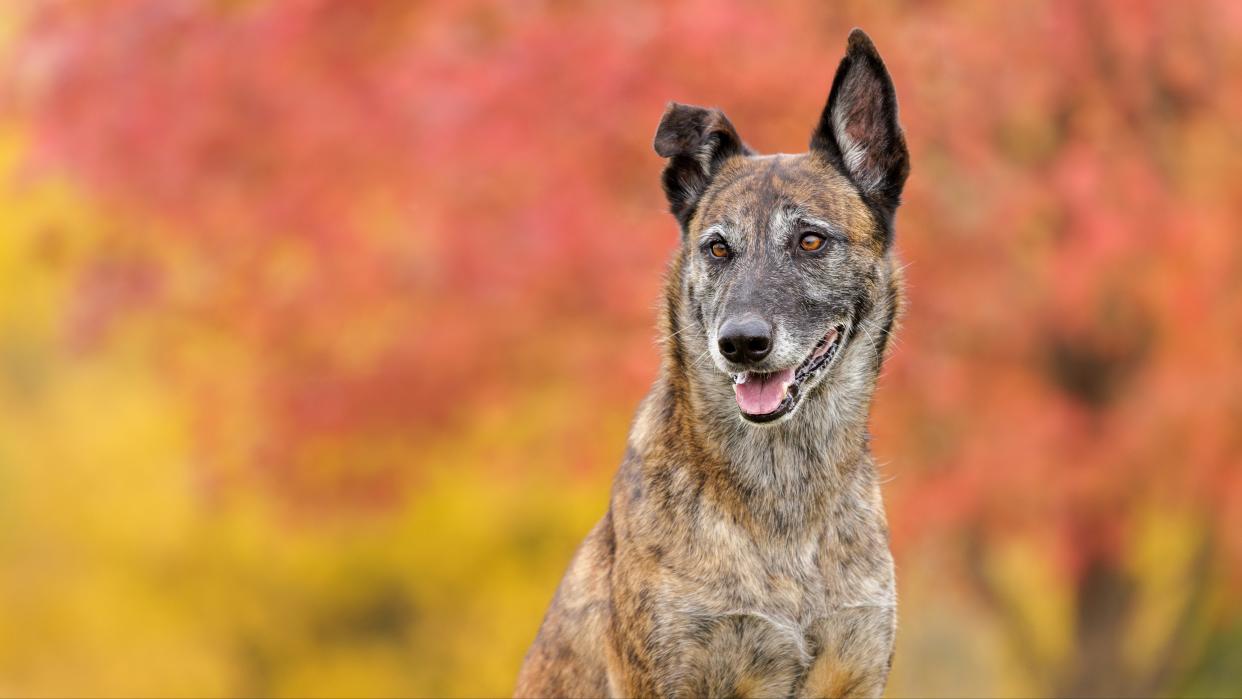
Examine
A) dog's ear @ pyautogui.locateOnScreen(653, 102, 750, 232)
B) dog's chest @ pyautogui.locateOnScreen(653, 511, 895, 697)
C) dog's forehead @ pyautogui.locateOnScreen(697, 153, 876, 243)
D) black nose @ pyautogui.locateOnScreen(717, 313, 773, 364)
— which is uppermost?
dog's ear @ pyautogui.locateOnScreen(653, 102, 750, 232)

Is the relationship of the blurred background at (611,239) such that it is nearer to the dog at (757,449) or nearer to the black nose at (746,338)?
the dog at (757,449)

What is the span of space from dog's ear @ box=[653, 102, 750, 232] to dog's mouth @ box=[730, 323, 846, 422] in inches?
25.4

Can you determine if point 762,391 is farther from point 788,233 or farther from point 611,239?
point 611,239

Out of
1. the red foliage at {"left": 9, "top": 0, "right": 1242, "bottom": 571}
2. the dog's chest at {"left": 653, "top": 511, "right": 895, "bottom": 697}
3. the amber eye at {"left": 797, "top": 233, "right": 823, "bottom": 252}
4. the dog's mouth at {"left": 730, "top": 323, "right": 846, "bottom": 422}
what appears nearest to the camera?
the dog's chest at {"left": 653, "top": 511, "right": 895, "bottom": 697}

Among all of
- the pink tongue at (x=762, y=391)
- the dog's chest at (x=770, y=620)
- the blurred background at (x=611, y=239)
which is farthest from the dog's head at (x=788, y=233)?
the blurred background at (x=611, y=239)

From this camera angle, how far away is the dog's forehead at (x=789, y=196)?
4570mm

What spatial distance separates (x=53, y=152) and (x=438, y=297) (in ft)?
7.49

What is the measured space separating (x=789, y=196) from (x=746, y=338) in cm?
54

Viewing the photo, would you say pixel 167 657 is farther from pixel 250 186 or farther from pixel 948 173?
pixel 948 173

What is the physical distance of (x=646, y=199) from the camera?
8336mm

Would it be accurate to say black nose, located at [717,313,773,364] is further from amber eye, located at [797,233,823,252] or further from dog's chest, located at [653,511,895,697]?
dog's chest, located at [653,511,895,697]

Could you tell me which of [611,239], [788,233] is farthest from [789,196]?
[611,239]

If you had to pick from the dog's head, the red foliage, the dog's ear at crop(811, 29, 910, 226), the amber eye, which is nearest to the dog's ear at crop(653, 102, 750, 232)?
the dog's head

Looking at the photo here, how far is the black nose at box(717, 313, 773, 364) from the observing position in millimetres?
4266
